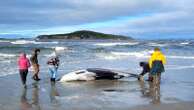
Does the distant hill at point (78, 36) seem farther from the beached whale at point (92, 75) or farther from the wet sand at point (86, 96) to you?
the wet sand at point (86, 96)

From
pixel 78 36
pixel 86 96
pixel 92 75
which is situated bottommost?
pixel 78 36

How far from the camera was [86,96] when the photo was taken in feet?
47.6

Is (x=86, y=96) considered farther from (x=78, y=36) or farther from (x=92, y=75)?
(x=78, y=36)

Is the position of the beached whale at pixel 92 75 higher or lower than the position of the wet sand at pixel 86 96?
higher

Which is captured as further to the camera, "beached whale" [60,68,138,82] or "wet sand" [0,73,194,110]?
"beached whale" [60,68,138,82]

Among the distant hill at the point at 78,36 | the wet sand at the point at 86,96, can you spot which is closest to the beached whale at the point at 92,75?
the wet sand at the point at 86,96

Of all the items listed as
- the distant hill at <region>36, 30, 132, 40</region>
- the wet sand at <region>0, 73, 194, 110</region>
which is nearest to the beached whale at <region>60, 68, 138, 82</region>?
the wet sand at <region>0, 73, 194, 110</region>

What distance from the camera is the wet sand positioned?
12516 mm

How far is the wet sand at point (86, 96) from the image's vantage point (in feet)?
41.1

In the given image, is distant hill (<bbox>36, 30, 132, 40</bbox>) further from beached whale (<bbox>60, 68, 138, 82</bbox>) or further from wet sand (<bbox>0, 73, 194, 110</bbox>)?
wet sand (<bbox>0, 73, 194, 110</bbox>)

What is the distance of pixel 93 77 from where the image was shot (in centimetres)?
1903

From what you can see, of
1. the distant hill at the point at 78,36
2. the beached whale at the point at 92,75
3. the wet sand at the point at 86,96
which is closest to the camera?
the wet sand at the point at 86,96

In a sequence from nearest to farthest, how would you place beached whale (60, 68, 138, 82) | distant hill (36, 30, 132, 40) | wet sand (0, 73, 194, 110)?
wet sand (0, 73, 194, 110) < beached whale (60, 68, 138, 82) < distant hill (36, 30, 132, 40)

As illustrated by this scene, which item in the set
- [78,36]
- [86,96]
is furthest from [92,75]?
[78,36]
